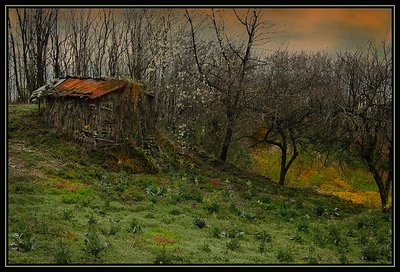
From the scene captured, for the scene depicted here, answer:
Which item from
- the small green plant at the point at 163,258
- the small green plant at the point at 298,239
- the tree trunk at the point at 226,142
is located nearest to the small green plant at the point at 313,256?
the small green plant at the point at 298,239

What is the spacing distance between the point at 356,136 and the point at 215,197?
7.09 m

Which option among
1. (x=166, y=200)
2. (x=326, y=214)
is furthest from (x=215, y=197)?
(x=326, y=214)

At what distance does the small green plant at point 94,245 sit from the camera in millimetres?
10719

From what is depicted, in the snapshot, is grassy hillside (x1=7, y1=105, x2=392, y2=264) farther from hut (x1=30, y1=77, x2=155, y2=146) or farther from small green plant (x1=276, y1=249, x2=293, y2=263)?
hut (x1=30, y1=77, x2=155, y2=146)

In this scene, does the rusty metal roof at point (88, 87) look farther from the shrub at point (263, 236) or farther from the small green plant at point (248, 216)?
the shrub at point (263, 236)

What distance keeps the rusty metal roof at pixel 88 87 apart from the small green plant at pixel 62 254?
12552 millimetres

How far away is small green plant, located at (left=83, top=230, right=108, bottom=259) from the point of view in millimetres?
10719

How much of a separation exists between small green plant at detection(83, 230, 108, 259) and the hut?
11.2 metres

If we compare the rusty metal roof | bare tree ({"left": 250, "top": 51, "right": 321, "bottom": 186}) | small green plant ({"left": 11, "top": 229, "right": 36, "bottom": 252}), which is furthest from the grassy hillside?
bare tree ({"left": 250, "top": 51, "right": 321, "bottom": 186})

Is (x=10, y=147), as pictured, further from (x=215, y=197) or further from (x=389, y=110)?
(x=389, y=110)

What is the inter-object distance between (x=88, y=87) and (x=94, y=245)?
14.5 m

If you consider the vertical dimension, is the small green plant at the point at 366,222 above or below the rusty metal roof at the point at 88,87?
below

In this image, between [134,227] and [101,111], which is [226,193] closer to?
[101,111]

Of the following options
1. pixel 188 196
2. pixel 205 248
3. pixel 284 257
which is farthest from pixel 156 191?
pixel 284 257
